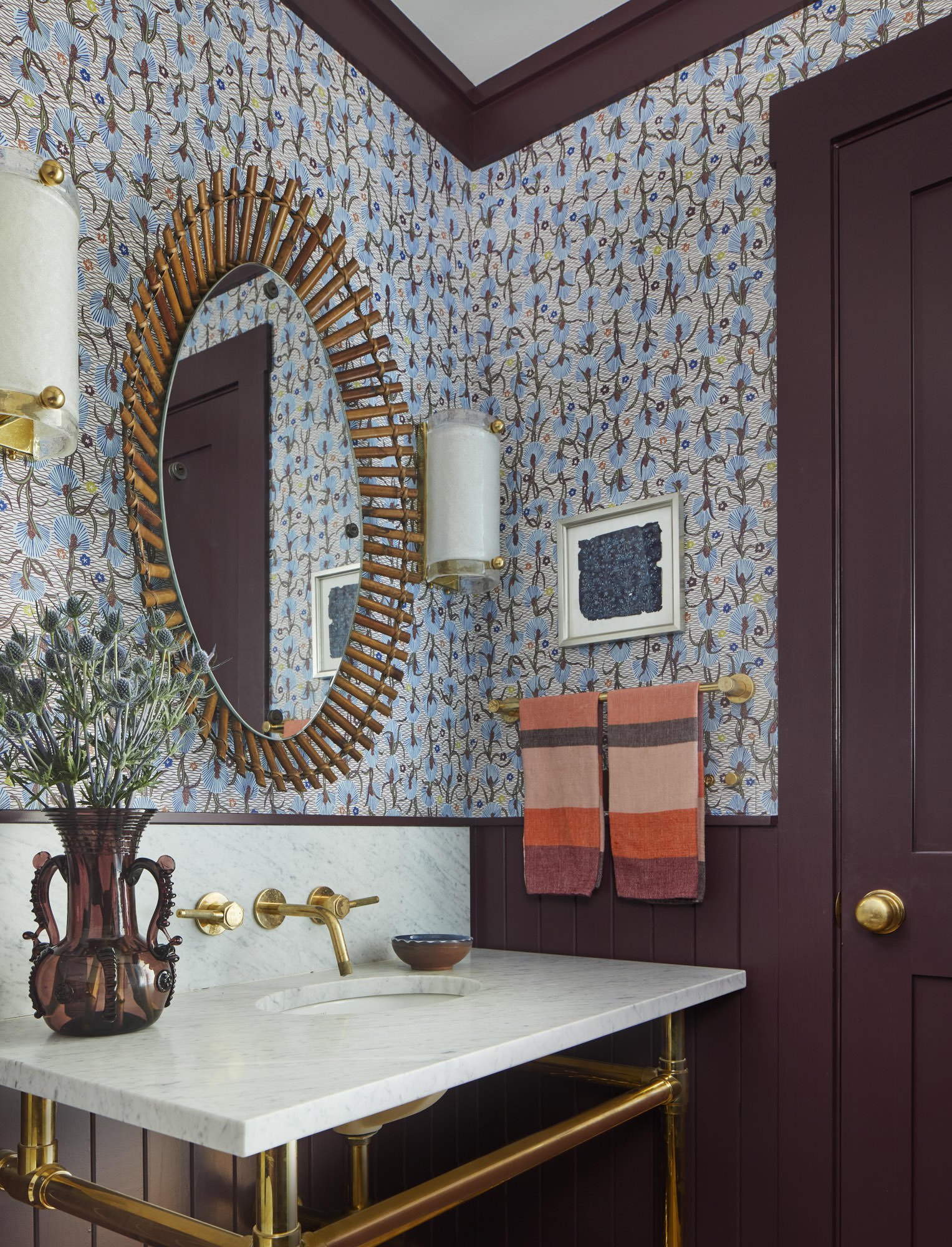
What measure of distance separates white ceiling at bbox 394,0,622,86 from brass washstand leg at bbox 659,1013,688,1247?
1880 millimetres

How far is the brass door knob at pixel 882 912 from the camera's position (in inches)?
65.1

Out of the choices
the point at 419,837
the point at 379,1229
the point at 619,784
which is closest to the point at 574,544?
the point at 619,784

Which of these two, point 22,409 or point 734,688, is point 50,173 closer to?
point 22,409

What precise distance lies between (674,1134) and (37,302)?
1.56 metres

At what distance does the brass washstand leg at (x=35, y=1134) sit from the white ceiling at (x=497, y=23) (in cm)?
199

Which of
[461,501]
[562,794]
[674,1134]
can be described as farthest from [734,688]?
[674,1134]

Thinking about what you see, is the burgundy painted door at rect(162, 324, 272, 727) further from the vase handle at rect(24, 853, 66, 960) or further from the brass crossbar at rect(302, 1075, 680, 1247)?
the brass crossbar at rect(302, 1075, 680, 1247)

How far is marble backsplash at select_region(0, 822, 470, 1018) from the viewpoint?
137cm

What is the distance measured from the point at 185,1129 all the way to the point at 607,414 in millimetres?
1501

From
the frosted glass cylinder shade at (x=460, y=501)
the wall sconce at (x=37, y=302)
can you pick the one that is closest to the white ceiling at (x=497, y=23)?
the frosted glass cylinder shade at (x=460, y=501)

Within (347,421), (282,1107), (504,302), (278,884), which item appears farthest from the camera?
(504,302)

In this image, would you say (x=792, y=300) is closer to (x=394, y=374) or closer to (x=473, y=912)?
(x=394, y=374)

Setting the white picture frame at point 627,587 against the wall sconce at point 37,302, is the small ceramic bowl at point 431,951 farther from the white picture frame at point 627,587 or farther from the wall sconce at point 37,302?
the wall sconce at point 37,302

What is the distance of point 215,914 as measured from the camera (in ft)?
5.05
